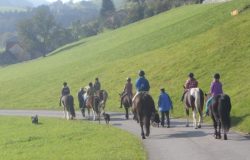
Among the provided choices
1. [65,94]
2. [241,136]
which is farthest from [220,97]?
[65,94]

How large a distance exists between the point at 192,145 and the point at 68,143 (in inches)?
271

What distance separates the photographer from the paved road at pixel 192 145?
2067 centimetres

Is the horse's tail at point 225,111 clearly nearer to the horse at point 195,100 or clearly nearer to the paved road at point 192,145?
the paved road at point 192,145

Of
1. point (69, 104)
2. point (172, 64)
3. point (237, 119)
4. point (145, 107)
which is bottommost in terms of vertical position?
point (237, 119)

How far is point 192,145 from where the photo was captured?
23.3 m

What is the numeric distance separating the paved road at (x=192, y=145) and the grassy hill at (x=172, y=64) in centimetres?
261

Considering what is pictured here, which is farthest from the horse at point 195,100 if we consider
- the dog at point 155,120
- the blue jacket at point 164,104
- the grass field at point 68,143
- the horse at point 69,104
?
the horse at point 69,104

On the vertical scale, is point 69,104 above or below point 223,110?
above

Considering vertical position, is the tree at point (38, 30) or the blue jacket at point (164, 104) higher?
the tree at point (38, 30)

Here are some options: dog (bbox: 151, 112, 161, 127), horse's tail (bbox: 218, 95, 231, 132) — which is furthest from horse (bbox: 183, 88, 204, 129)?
horse's tail (bbox: 218, 95, 231, 132)

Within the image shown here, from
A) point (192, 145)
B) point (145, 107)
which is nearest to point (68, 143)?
point (145, 107)

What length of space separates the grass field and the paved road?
2.64ft

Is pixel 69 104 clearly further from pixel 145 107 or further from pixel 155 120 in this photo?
pixel 145 107

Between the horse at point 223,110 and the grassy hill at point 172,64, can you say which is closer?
the horse at point 223,110
